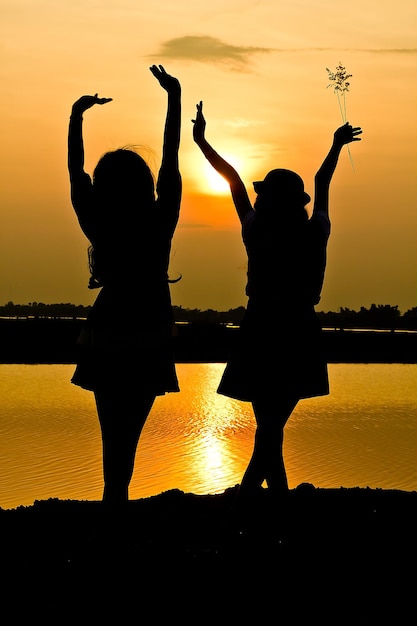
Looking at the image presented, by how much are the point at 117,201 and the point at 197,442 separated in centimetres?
1054

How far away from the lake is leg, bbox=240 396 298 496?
4433 mm

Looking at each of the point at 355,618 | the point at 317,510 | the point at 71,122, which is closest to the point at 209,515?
the point at 317,510

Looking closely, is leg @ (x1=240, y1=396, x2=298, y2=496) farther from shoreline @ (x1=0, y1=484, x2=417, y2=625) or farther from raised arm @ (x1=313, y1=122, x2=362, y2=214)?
raised arm @ (x1=313, y1=122, x2=362, y2=214)

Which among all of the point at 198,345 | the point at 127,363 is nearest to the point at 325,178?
the point at 127,363

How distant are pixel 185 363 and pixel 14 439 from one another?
23.3 m

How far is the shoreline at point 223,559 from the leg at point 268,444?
8.5 inches

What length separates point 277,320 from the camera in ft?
17.0

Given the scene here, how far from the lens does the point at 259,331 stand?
522 cm

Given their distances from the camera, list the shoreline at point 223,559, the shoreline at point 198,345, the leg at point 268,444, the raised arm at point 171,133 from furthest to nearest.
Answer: the shoreline at point 198,345 → the leg at point 268,444 → the raised arm at point 171,133 → the shoreline at point 223,559

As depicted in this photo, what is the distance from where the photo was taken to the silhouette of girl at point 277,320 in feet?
16.9

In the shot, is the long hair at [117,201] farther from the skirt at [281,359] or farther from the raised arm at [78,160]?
the skirt at [281,359]

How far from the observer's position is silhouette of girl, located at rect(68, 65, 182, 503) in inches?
183

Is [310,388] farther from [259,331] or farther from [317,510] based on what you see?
[317,510]

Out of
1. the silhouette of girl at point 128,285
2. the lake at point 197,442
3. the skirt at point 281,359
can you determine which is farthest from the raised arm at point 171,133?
the lake at point 197,442
